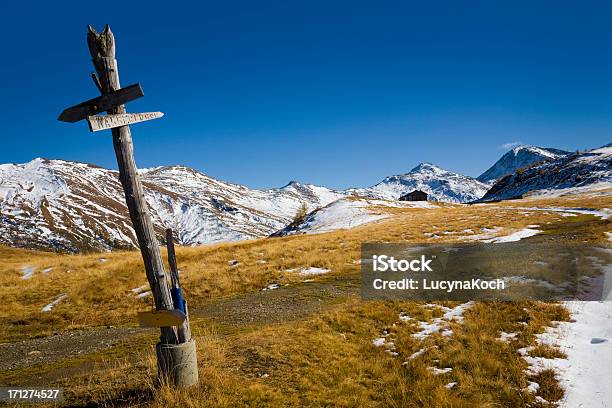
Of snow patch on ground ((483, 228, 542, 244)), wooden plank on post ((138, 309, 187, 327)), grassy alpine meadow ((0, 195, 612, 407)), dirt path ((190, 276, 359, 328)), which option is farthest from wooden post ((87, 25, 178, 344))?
snow patch on ground ((483, 228, 542, 244))

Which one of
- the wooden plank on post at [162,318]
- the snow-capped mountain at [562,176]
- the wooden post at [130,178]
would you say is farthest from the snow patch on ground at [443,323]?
the snow-capped mountain at [562,176]

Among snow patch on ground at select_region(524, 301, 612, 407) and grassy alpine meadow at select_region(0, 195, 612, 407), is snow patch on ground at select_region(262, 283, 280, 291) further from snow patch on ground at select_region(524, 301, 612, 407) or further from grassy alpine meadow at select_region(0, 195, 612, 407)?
snow patch on ground at select_region(524, 301, 612, 407)

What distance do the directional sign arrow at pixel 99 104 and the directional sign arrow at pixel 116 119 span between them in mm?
237

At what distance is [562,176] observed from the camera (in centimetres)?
13288

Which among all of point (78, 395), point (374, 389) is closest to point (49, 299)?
point (78, 395)

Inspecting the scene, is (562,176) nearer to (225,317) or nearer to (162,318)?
(225,317)

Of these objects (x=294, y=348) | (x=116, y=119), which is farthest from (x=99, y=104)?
(x=294, y=348)

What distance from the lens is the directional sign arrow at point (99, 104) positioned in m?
6.84

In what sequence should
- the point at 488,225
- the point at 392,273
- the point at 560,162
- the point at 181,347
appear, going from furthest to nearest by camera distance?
the point at 560,162 → the point at 488,225 → the point at 392,273 → the point at 181,347

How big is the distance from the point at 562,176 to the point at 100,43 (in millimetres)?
158842

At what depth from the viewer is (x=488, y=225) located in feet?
124

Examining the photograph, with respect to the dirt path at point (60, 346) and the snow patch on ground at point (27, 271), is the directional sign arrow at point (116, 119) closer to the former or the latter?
the dirt path at point (60, 346)

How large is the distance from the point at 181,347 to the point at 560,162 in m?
187

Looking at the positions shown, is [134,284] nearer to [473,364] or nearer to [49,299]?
[49,299]
